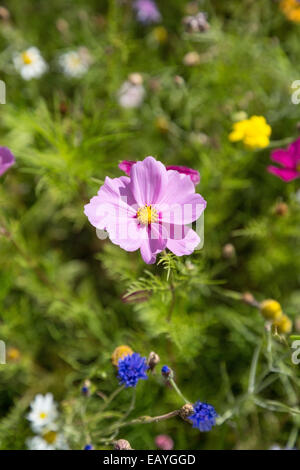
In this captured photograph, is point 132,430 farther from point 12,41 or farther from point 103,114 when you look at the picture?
point 12,41

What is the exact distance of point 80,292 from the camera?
5.49 ft

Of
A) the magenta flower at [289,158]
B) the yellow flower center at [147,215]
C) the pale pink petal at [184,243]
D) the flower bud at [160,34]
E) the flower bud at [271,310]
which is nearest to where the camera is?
the pale pink petal at [184,243]

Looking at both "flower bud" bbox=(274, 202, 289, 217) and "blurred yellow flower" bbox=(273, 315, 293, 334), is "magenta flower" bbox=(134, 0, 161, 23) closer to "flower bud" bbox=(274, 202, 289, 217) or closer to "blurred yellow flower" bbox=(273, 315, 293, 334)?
"flower bud" bbox=(274, 202, 289, 217)

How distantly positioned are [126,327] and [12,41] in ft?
3.95

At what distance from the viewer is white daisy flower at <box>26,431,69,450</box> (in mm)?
1238

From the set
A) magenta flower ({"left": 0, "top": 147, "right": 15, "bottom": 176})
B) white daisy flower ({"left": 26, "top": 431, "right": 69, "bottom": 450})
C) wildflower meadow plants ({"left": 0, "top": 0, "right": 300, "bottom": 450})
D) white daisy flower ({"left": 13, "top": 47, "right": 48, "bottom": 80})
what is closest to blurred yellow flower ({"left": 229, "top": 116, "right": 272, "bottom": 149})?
wildflower meadow plants ({"left": 0, "top": 0, "right": 300, "bottom": 450})

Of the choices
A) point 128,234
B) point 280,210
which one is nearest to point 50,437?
point 128,234

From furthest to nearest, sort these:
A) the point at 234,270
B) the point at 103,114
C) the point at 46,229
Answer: the point at 46,229
the point at 234,270
the point at 103,114

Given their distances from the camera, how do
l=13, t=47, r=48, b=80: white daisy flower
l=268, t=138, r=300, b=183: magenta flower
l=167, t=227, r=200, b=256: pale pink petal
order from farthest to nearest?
l=13, t=47, r=48, b=80: white daisy flower
l=268, t=138, r=300, b=183: magenta flower
l=167, t=227, r=200, b=256: pale pink petal

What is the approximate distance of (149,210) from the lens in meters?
0.97

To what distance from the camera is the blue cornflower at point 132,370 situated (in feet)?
3.08

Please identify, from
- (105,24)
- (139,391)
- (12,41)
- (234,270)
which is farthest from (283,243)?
(12,41)

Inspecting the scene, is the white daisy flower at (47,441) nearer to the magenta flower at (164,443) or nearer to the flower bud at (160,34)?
the magenta flower at (164,443)

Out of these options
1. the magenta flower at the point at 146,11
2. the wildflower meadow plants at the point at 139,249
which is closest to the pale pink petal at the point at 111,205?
the wildflower meadow plants at the point at 139,249
